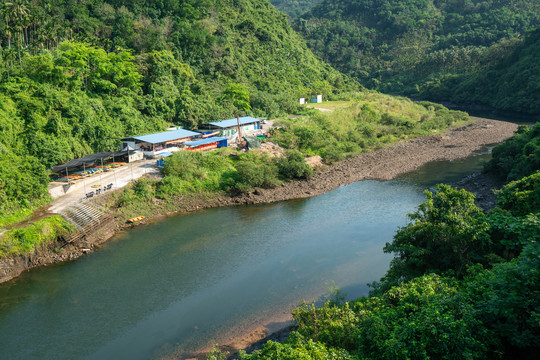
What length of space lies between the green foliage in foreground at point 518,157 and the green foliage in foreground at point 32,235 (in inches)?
1544

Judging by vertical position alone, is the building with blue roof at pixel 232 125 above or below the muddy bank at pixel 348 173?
above

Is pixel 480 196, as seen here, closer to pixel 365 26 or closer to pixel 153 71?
pixel 153 71

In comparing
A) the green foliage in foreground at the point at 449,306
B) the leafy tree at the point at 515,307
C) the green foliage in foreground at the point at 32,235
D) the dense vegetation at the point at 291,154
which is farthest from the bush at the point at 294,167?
the leafy tree at the point at 515,307

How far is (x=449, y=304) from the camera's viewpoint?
1367 cm

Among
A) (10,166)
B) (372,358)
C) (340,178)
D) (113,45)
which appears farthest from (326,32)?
(372,358)

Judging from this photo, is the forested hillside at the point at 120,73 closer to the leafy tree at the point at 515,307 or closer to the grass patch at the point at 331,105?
the grass patch at the point at 331,105

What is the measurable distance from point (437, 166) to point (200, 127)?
33205 millimetres

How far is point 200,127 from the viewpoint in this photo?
190ft

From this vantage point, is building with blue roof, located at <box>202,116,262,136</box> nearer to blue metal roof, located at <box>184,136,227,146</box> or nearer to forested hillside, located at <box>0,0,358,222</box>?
forested hillside, located at <box>0,0,358,222</box>

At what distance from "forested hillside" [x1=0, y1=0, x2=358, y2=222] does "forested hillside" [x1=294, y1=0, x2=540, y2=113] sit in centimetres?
3093

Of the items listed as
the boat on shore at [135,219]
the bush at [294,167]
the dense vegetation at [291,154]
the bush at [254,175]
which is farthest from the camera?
the bush at [294,167]

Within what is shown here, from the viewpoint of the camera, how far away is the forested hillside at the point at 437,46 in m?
88.1

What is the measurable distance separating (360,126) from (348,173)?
17711 mm

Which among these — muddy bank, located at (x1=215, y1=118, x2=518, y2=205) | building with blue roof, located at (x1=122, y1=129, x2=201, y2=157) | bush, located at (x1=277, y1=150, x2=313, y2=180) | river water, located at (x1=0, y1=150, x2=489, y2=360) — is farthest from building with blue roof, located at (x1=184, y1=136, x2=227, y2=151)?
river water, located at (x1=0, y1=150, x2=489, y2=360)
